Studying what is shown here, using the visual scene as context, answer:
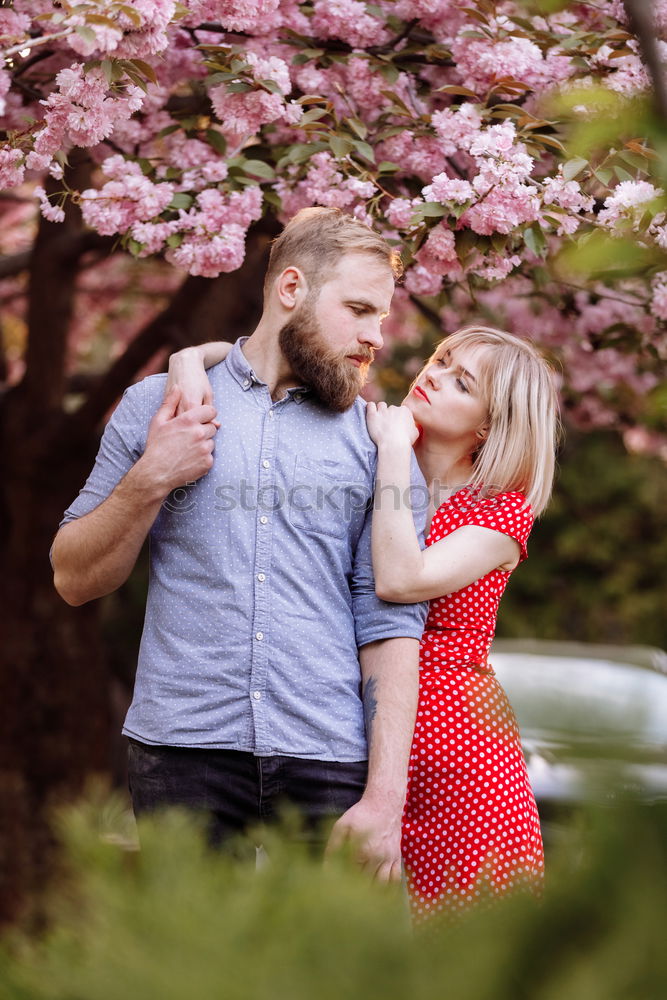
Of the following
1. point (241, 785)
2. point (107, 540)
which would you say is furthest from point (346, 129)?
point (241, 785)

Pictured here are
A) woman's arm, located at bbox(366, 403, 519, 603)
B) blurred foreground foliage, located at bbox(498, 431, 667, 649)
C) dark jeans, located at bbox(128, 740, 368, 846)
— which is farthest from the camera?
blurred foreground foliage, located at bbox(498, 431, 667, 649)

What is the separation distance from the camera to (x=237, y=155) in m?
3.48

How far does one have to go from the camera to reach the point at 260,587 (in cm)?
244

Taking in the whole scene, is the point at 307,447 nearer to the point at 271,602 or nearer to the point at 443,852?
the point at 271,602

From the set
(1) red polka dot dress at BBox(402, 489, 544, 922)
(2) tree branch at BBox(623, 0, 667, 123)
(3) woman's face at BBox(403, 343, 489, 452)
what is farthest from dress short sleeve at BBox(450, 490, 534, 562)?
(2) tree branch at BBox(623, 0, 667, 123)

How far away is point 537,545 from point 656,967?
10303 mm

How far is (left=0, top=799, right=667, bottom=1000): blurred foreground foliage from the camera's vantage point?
23.0 inches

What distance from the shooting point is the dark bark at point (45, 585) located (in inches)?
230

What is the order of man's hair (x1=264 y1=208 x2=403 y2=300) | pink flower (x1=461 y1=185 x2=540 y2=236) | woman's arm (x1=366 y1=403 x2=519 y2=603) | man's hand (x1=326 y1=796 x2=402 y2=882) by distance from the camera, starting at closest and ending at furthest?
man's hand (x1=326 y1=796 x2=402 y2=882) < woman's arm (x1=366 y1=403 x2=519 y2=603) < man's hair (x1=264 y1=208 x2=403 y2=300) < pink flower (x1=461 y1=185 x2=540 y2=236)

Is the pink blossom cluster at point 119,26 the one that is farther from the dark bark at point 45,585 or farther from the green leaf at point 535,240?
the dark bark at point 45,585

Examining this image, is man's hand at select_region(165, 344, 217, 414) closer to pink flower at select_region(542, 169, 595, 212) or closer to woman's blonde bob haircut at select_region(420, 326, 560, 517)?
woman's blonde bob haircut at select_region(420, 326, 560, 517)

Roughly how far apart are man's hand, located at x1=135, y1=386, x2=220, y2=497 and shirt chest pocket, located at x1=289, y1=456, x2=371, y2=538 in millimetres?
219

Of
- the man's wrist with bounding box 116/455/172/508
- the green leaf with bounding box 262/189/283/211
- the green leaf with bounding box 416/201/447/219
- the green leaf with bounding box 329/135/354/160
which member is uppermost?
the green leaf with bounding box 329/135/354/160

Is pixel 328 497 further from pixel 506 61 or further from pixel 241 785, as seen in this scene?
pixel 506 61
